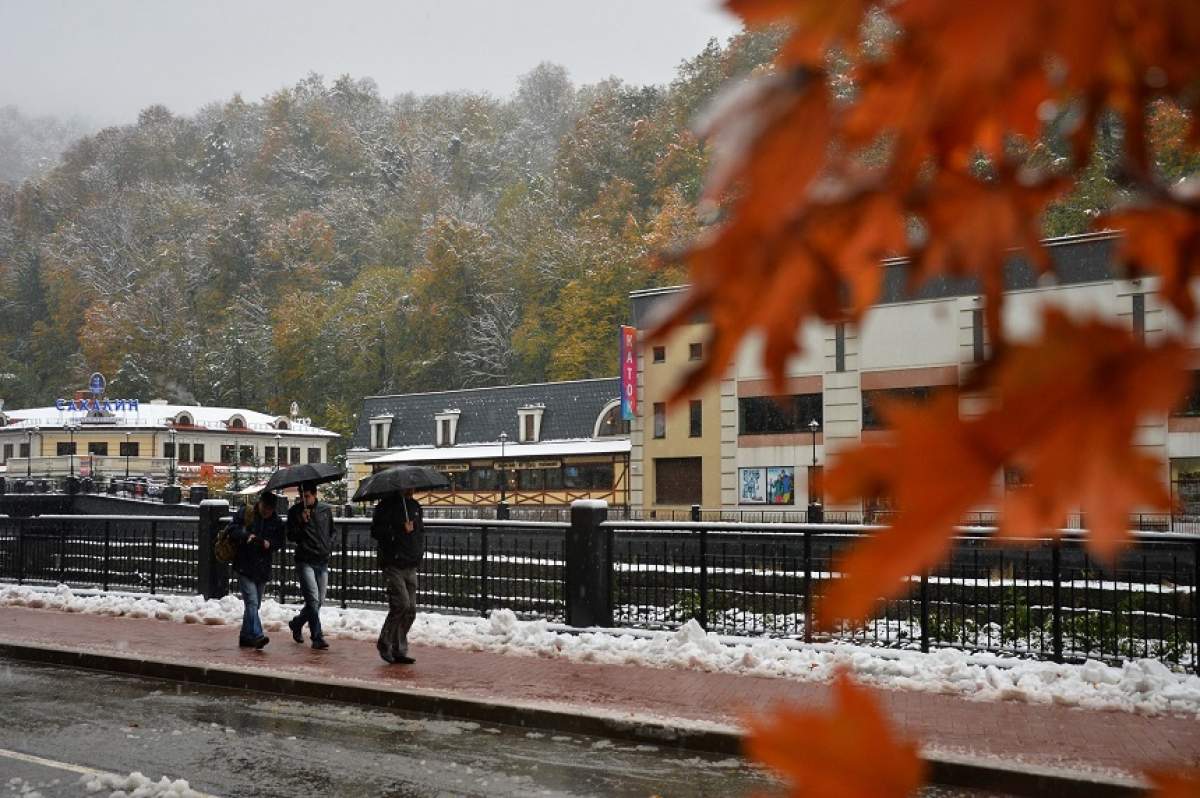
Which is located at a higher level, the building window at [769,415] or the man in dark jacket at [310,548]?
the building window at [769,415]

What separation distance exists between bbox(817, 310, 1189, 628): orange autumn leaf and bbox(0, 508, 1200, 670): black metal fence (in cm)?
1006

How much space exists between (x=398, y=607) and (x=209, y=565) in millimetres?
7297

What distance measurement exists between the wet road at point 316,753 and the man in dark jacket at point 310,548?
235 centimetres

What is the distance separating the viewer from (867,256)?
0.77 m

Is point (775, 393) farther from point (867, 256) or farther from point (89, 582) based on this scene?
point (89, 582)

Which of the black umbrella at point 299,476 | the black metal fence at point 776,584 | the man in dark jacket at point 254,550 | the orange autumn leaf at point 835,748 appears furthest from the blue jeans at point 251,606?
the orange autumn leaf at point 835,748

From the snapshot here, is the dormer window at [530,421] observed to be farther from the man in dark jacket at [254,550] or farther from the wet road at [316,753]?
the wet road at [316,753]

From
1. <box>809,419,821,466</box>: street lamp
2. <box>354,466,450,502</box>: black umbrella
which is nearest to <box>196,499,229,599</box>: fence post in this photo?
<box>354,466,450,502</box>: black umbrella

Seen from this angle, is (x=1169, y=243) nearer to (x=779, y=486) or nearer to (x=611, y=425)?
(x=779, y=486)

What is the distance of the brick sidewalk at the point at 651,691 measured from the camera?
26.8 ft

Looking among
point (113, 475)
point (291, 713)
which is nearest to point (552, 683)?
point (291, 713)

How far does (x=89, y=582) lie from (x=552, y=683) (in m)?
12.7

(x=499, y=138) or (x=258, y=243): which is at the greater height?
(x=499, y=138)

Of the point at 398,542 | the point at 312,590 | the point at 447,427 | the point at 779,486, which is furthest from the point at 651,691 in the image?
the point at 447,427
